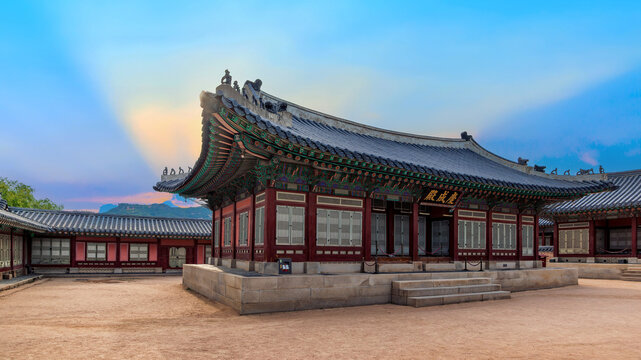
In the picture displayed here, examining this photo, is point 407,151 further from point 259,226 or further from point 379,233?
point 259,226

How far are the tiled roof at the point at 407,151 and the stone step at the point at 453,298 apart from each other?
15.4 feet

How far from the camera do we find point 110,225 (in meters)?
36.8

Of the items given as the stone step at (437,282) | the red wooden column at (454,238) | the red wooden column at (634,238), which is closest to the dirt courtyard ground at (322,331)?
the stone step at (437,282)

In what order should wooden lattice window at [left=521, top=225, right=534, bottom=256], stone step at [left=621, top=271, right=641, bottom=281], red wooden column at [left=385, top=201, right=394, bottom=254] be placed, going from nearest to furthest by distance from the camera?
red wooden column at [left=385, top=201, right=394, bottom=254] < wooden lattice window at [left=521, top=225, right=534, bottom=256] < stone step at [left=621, top=271, right=641, bottom=281]

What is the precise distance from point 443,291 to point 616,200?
83.2 feet

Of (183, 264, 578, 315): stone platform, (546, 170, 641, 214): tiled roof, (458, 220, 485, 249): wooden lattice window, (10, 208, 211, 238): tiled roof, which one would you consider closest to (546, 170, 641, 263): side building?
(546, 170, 641, 214): tiled roof

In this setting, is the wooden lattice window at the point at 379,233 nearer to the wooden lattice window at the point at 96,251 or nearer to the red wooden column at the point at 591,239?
the red wooden column at the point at 591,239

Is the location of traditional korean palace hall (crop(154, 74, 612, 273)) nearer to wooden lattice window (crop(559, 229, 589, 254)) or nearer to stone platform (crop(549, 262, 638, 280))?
stone platform (crop(549, 262, 638, 280))

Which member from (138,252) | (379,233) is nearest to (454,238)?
(379,233)

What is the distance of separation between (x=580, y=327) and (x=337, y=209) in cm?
862

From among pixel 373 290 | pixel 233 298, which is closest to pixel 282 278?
pixel 233 298

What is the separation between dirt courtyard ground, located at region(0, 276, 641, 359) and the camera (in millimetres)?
9109

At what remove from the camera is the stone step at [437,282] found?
16.4 metres

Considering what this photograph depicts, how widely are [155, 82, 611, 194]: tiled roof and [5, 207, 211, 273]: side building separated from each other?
1162 cm
